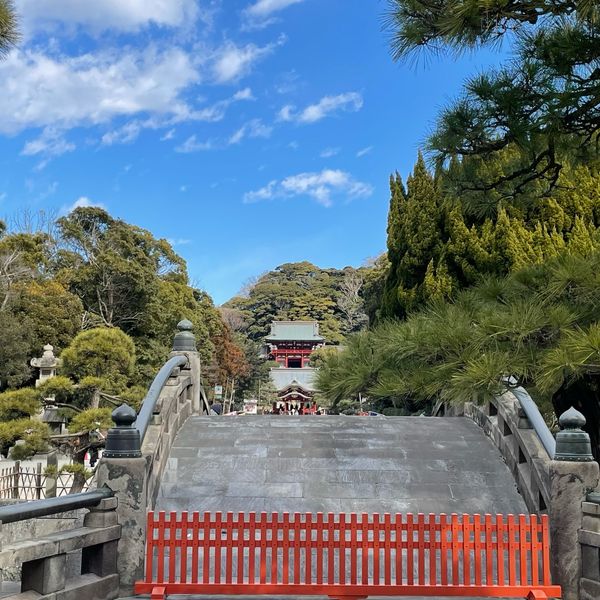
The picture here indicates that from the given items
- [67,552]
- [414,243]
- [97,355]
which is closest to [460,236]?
[414,243]

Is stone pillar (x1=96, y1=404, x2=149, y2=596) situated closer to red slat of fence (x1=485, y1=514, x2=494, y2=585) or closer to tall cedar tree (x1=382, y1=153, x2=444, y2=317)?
red slat of fence (x1=485, y1=514, x2=494, y2=585)

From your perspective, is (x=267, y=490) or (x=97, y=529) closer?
(x=97, y=529)

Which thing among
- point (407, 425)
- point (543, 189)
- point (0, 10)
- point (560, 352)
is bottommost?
point (407, 425)

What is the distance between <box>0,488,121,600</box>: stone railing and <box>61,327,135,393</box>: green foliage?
581 cm

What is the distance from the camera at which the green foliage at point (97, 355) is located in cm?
1144

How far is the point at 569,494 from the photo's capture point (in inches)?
208

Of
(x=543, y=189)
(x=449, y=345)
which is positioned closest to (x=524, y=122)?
(x=543, y=189)

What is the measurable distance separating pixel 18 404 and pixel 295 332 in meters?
45.1

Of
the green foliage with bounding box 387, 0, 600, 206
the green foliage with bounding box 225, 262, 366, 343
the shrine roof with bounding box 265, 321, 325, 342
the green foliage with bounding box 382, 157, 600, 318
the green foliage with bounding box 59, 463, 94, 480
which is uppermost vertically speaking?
the green foliage with bounding box 225, 262, 366, 343

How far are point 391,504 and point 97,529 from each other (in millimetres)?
3252

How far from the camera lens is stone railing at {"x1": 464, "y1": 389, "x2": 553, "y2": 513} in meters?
6.32

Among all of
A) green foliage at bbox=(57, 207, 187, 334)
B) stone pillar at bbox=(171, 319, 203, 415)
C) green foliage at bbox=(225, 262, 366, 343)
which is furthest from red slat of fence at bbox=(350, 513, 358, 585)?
green foliage at bbox=(225, 262, 366, 343)

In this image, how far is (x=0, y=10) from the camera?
18.5 feet

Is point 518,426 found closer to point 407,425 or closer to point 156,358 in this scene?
point 407,425
